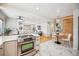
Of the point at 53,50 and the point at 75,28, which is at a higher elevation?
the point at 75,28

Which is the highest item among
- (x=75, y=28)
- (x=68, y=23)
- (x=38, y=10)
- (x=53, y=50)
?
(x=38, y=10)

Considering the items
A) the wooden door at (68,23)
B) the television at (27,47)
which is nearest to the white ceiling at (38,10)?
the wooden door at (68,23)

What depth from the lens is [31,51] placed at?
231 cm

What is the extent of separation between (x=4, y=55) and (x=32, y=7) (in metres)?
1.12

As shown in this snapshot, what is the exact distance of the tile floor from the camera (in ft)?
7.61

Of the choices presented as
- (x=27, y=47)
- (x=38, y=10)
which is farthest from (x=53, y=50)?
(x=38, y=10)

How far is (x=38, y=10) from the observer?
2.27 m

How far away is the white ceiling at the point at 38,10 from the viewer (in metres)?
2.22

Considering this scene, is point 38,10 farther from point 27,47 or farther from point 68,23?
point 27,47

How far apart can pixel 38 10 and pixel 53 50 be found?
0.89 m

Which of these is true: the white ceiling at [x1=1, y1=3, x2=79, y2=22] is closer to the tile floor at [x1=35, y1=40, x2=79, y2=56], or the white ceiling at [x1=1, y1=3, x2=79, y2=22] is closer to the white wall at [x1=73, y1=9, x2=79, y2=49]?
the white wall at [x1=73, y1=9, x2=79, y2=49]

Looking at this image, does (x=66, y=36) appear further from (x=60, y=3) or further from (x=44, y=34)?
(x=60, y=3)

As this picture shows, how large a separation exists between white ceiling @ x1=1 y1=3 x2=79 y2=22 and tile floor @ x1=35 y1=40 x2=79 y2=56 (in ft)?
1.76

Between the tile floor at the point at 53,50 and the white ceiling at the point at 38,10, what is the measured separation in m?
0.54
